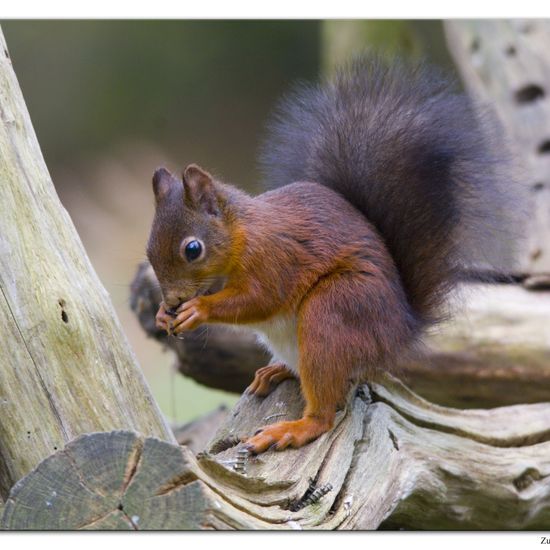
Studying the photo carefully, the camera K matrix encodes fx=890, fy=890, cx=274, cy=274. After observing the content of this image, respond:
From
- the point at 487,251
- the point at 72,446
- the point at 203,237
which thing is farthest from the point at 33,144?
the point at 487,251

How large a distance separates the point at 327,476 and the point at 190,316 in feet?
1.51

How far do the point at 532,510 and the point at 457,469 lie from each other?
0.83 ft

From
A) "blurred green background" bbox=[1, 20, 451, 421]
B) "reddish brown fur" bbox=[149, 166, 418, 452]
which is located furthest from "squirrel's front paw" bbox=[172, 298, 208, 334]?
"blurred green background" bbox=[1, 20, 451, 421]

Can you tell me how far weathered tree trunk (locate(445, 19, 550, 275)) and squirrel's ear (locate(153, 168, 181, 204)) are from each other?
166 cm

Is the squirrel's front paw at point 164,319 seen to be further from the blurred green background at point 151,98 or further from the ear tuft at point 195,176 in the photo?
the blurred green background at point 151,98

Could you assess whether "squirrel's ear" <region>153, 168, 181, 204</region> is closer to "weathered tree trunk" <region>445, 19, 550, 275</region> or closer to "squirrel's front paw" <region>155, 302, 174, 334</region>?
"squirrel's front paw" <region>155, 302, 174, 334</region>

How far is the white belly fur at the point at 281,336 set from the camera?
2184 mm

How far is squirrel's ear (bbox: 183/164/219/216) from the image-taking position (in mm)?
2064

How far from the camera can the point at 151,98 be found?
190 inches

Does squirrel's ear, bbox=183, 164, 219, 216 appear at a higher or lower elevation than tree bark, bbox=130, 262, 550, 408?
higher

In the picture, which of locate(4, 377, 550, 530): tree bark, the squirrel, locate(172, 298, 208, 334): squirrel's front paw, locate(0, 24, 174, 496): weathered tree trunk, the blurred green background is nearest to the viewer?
locate(4, 377, 550, 530): tree bark

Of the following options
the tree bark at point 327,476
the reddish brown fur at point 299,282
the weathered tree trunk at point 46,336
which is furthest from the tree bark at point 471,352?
the weathered tree trunk at point 46,336

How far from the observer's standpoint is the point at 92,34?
186 inches

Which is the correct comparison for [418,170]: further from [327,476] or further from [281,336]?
[327,476]
